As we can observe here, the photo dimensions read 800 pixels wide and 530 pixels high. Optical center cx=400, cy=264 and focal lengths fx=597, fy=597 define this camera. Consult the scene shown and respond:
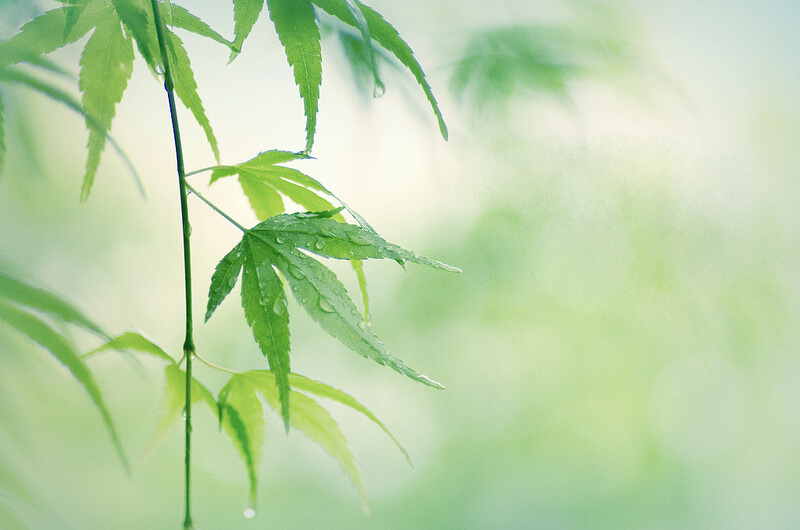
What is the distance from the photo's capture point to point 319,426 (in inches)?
10.2

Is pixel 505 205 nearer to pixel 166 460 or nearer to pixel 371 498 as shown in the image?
pixel 371 498

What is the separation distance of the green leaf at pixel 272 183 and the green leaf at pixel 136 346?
3.1 inches

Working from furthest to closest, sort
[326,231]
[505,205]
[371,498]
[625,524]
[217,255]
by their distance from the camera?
[625,524]
[371,498]
[505,205]
[217,255]
[326,231]

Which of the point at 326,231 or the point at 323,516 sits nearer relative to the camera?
the point at 326,231

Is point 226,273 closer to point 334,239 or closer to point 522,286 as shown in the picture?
point 334,239

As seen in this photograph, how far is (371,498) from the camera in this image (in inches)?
68.2

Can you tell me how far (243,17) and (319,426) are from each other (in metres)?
0.18

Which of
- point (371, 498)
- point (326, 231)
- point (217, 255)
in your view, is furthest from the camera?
point (371, 498)

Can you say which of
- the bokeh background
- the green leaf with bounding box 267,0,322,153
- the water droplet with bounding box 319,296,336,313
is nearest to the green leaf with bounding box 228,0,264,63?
the green leaf with bounding box 267,0,322,153

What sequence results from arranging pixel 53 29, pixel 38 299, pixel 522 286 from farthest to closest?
pixel 522 286
pixel 53 29
pixel 38 299

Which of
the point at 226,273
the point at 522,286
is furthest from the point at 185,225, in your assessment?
the point at 522,286

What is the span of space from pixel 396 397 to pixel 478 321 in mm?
316

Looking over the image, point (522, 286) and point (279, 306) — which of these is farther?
point (522, 286)

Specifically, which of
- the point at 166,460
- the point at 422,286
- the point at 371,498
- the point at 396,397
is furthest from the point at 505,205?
the point at 166,460
